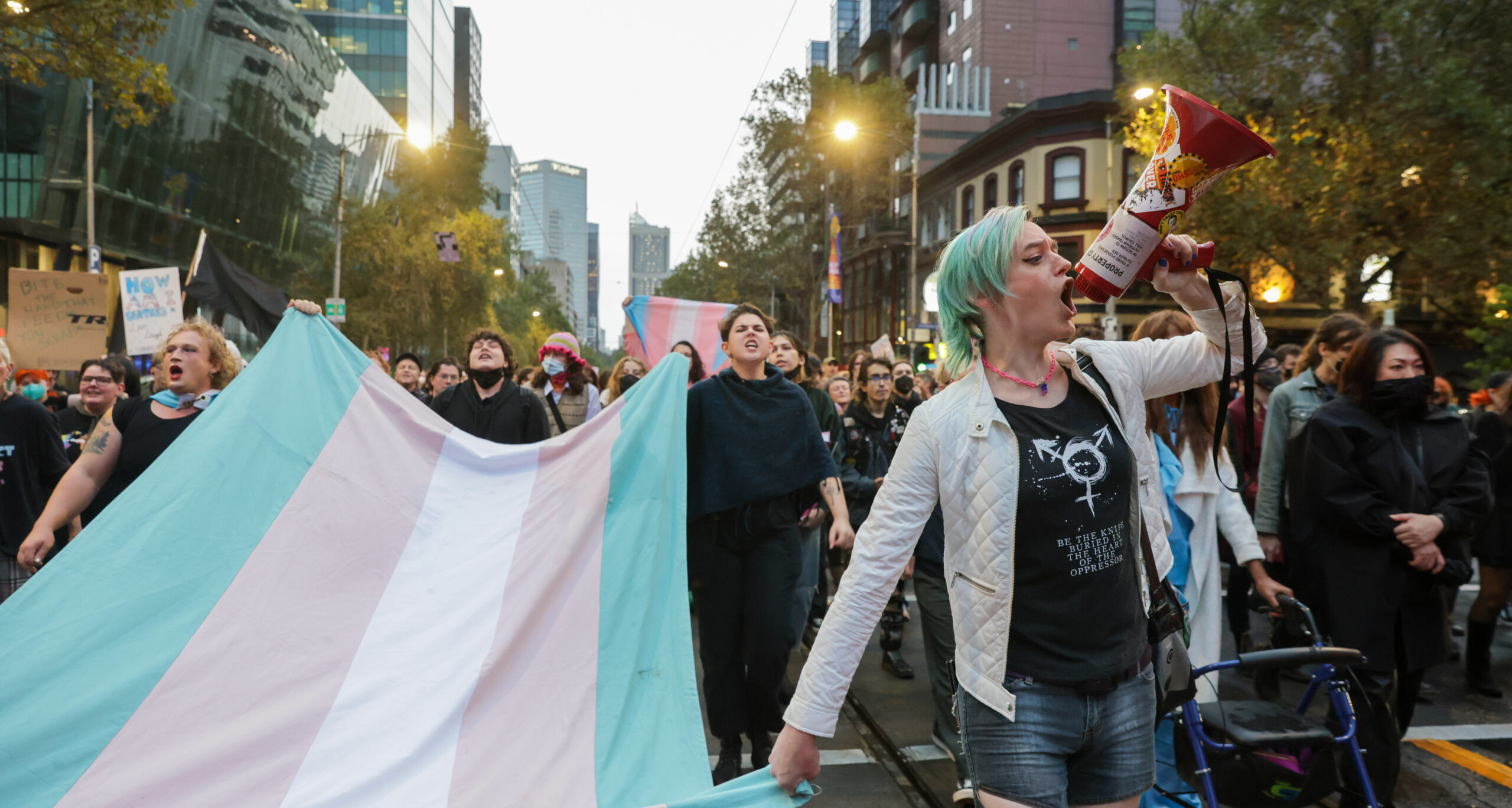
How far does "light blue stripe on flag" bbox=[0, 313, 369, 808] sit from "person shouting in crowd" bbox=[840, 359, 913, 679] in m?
3.77

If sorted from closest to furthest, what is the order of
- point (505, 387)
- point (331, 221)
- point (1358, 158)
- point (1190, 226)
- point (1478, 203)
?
1. point (505, 387)
2. point (1478, 203)
3. point (1358, 158)
4. point (1190, 226)
5. point (331, 221)

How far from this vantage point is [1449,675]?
265 inches

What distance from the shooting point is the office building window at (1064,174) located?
3228cm

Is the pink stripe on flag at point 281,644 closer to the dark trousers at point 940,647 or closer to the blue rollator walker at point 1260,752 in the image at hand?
the dark trousers at point 940,647

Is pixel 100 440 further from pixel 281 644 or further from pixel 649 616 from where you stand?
pixel 649 616

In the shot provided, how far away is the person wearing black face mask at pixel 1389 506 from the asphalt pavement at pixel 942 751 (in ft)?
2.36

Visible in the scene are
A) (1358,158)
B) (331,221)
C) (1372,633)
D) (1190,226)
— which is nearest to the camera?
(1372,633)

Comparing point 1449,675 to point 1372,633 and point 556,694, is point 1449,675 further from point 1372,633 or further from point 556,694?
point 556,694

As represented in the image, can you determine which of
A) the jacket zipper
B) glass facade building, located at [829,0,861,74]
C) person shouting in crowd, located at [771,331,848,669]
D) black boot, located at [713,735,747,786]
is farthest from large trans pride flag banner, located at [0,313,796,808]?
glass facade building, located at [829,0,861,74]

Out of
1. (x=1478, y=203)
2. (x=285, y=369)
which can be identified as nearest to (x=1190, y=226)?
(x=1478, y=203)

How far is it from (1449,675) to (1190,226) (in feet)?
51.3

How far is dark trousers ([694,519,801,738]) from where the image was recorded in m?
4.68

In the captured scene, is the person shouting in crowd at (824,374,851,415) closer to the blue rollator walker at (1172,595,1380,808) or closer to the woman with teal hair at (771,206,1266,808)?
the blue rollator walker at (1172,595,1380,808)

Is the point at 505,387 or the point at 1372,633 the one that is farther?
the point at 505,387
